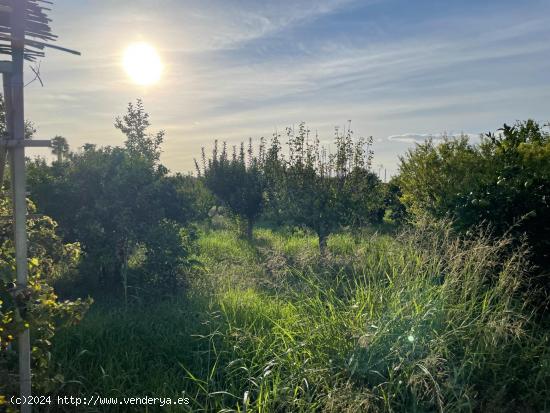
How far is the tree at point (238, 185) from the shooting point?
13.5 meters

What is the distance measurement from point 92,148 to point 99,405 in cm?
450

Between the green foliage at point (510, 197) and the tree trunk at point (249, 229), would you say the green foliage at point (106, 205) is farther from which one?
the tree trunk at point (249, 229)

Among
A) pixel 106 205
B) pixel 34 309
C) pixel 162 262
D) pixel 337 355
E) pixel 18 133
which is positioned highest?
pixel 18 133

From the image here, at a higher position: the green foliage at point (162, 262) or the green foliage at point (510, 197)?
the green foliage at point (510, 197)

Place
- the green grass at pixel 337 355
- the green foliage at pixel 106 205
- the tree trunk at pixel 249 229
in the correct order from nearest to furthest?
1. the green grass at pixel 337 355
2. the green foliage at pixel 106 205
3. the tree trunk at pixel 249 229

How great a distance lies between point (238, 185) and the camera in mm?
13766

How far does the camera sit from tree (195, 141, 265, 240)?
532 inches

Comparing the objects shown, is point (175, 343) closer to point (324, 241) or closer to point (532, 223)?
point (532, 223)

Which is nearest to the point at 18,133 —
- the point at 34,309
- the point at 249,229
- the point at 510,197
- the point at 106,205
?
the point at 34,309

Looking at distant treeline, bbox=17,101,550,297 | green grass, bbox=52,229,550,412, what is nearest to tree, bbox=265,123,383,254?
distant treeline, bbox=17,101,550,297

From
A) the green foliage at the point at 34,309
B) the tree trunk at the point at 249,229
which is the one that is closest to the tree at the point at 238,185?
the tree trunk at the point at 249,229

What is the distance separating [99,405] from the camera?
382 centimetres

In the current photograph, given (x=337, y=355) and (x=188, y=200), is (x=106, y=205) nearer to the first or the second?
(x=188, y=200)

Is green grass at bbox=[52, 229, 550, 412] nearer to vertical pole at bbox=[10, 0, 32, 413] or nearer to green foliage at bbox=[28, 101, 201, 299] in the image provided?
vertical pole at bbox=[10, 0, 32, 413]
